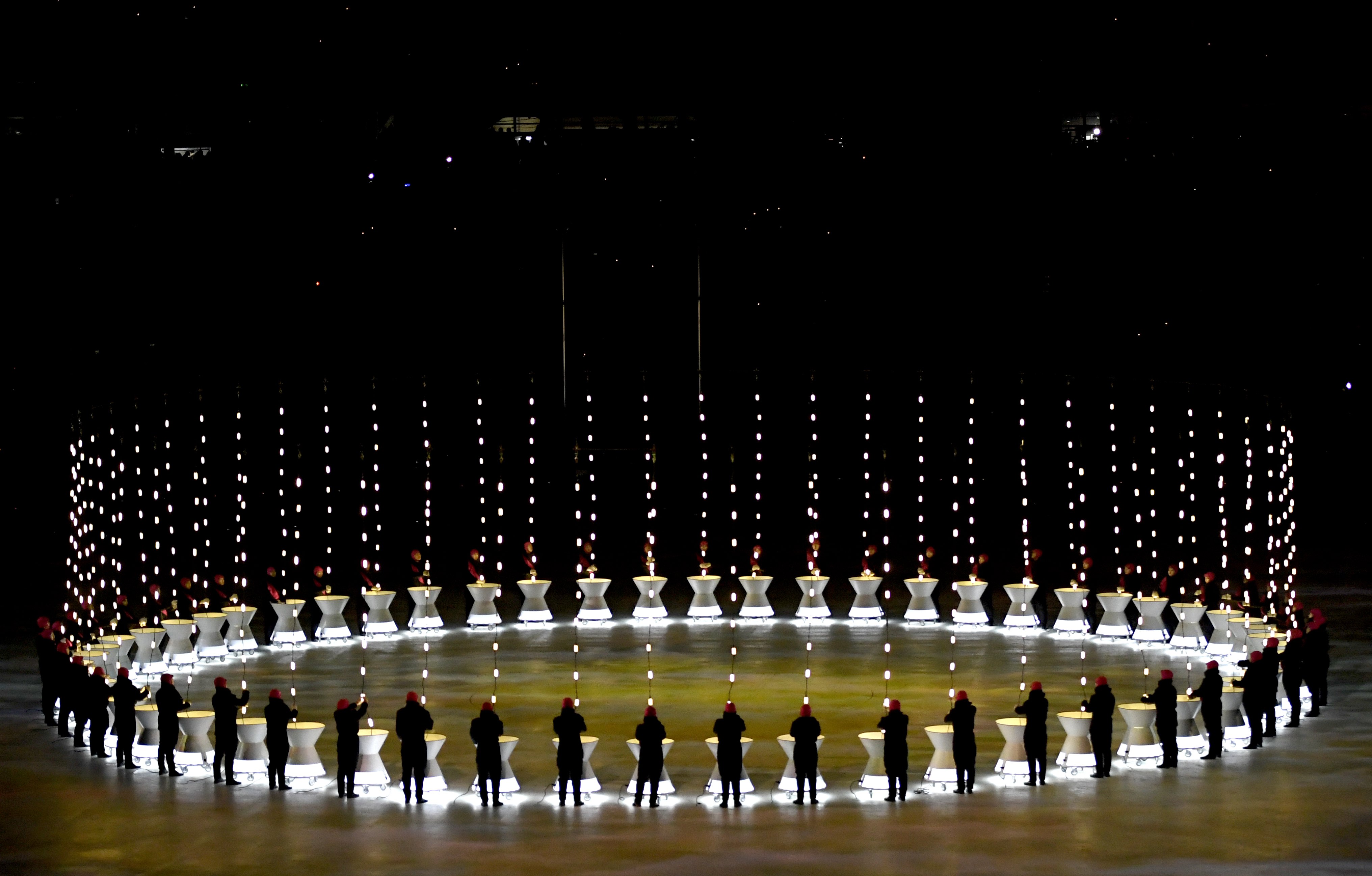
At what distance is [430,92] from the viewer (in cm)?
2592

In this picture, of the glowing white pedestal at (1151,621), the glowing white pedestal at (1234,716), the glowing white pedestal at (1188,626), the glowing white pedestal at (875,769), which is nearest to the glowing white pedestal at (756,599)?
the glowing white pedestal at (1151,621)

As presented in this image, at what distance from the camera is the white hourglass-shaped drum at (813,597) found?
2161 centimetres

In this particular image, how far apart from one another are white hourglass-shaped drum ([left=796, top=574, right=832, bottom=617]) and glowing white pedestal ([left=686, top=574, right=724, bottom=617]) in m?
0.99

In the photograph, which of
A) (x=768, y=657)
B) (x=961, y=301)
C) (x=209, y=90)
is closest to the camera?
(x=768, y=657)

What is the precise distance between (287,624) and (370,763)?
21.3ft

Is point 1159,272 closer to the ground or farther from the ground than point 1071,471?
farther from the ground

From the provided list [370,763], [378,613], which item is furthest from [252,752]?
[378,613]

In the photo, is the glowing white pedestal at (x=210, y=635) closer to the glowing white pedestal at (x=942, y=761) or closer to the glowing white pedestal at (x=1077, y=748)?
the glowing white pedestal at (x=942, y=761)

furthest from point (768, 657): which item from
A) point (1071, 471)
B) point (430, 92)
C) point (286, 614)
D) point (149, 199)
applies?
point (149, 199)

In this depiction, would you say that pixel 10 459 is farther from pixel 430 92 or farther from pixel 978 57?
pixel 978 57

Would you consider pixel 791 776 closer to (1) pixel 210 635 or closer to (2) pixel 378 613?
(1) pixel 210 635

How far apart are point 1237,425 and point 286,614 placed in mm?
15331

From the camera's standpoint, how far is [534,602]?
21750mm

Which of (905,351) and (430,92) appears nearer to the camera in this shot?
(430,92)
